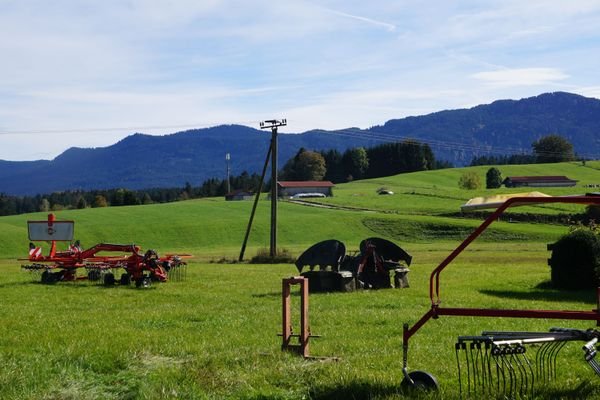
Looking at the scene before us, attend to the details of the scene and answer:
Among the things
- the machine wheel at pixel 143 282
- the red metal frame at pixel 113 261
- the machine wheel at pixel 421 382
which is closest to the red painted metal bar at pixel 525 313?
the machine wheel at pixel 421 382

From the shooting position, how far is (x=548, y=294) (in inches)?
872

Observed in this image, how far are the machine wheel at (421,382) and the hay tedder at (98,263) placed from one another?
17978mm

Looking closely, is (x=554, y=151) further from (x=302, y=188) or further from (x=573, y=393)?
(x=573, y=393)

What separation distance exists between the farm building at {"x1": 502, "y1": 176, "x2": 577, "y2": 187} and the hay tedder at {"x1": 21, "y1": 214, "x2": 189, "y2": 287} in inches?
4417

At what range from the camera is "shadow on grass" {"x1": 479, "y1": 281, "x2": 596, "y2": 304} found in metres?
20.8

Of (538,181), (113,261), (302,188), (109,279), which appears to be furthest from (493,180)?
(109,279)

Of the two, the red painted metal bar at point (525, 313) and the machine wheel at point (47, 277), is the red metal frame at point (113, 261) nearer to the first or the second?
the machine wheel at point (47, 277)

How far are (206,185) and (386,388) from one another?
158 metres

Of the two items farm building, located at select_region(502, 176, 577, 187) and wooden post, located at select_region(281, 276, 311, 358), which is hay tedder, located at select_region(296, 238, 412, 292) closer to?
wooden post, located at select_region(281, 276, 311, 358)

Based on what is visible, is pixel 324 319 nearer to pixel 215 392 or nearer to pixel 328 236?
pixel 215 392

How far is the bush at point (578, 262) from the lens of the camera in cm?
2333

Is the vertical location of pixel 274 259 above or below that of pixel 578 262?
below

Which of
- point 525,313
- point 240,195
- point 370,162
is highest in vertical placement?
point 370,162

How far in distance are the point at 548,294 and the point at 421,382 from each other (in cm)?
1511
